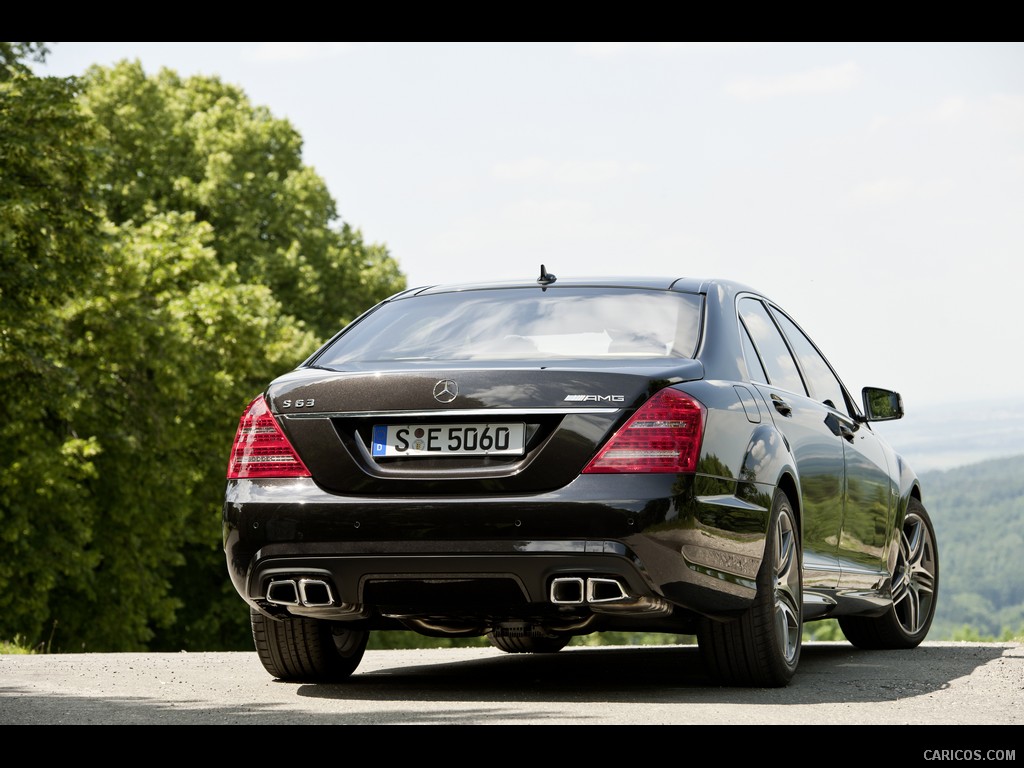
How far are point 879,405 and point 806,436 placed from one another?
197 centimetres

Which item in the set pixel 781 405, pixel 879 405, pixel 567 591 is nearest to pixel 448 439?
pixel 567 591

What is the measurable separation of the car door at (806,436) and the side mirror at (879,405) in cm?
108

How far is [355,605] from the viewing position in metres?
6.35

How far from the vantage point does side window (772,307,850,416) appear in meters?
8.36

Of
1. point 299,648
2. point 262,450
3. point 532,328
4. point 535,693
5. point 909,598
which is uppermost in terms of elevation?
point 532,328

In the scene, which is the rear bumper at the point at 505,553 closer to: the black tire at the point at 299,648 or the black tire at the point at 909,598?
the black tire at the point at 299,648

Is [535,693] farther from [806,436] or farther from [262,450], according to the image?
[806,436]

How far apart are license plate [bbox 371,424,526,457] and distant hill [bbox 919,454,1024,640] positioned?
138939 millimetres

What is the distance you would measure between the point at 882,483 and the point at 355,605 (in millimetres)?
3965

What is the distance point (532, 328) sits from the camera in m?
6.96

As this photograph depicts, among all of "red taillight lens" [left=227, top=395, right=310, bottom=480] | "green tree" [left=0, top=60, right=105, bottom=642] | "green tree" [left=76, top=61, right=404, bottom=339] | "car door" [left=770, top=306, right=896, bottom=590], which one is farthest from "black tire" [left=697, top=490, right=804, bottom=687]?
"green tree" [left=76, top=61, right=404, bottom=339]

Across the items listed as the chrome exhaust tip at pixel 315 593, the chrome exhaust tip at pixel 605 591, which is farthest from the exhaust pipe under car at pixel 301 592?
the chrome exhaust tip at pixel 605 591
